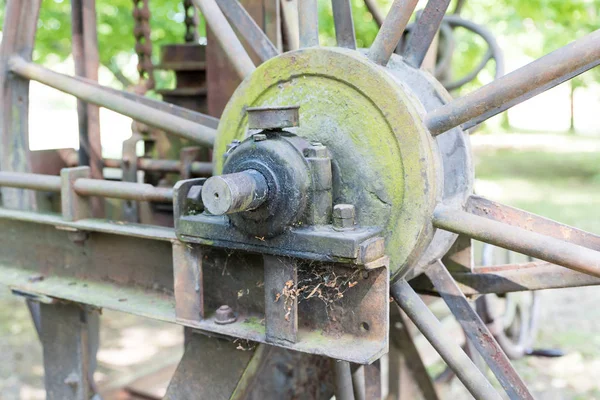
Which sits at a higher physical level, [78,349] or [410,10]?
[410,10]

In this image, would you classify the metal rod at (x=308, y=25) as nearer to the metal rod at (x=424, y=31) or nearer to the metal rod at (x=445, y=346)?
the metal rod at (x=424, y=31)

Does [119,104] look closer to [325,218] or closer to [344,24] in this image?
[344,24]

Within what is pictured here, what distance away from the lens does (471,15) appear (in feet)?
43.4

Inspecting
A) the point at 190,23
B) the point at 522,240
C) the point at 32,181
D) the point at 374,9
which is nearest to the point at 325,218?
the point at 522,240

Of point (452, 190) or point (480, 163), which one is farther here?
point (480, 163)

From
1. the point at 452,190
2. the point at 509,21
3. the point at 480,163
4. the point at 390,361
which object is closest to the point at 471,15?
the point at 509,21

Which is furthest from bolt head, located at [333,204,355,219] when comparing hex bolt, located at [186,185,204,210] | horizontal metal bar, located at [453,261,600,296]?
horizontal metal bar, located at [453,261,600,296]

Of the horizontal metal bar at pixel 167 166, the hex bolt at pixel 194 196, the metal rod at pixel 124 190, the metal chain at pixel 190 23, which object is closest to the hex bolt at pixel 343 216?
the hex bolt at pixel 194 196

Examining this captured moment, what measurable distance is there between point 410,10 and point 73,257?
5.40ft

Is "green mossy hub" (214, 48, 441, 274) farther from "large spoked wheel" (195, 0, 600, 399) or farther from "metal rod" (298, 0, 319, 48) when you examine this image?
"metal rod" (298, 0, 319, 48)

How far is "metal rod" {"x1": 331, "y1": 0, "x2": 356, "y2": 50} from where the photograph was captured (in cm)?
237

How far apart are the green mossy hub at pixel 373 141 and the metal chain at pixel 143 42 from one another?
1.87m

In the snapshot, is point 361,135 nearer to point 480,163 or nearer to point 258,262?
point 258,262

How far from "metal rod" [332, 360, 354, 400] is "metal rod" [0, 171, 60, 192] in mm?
1373
